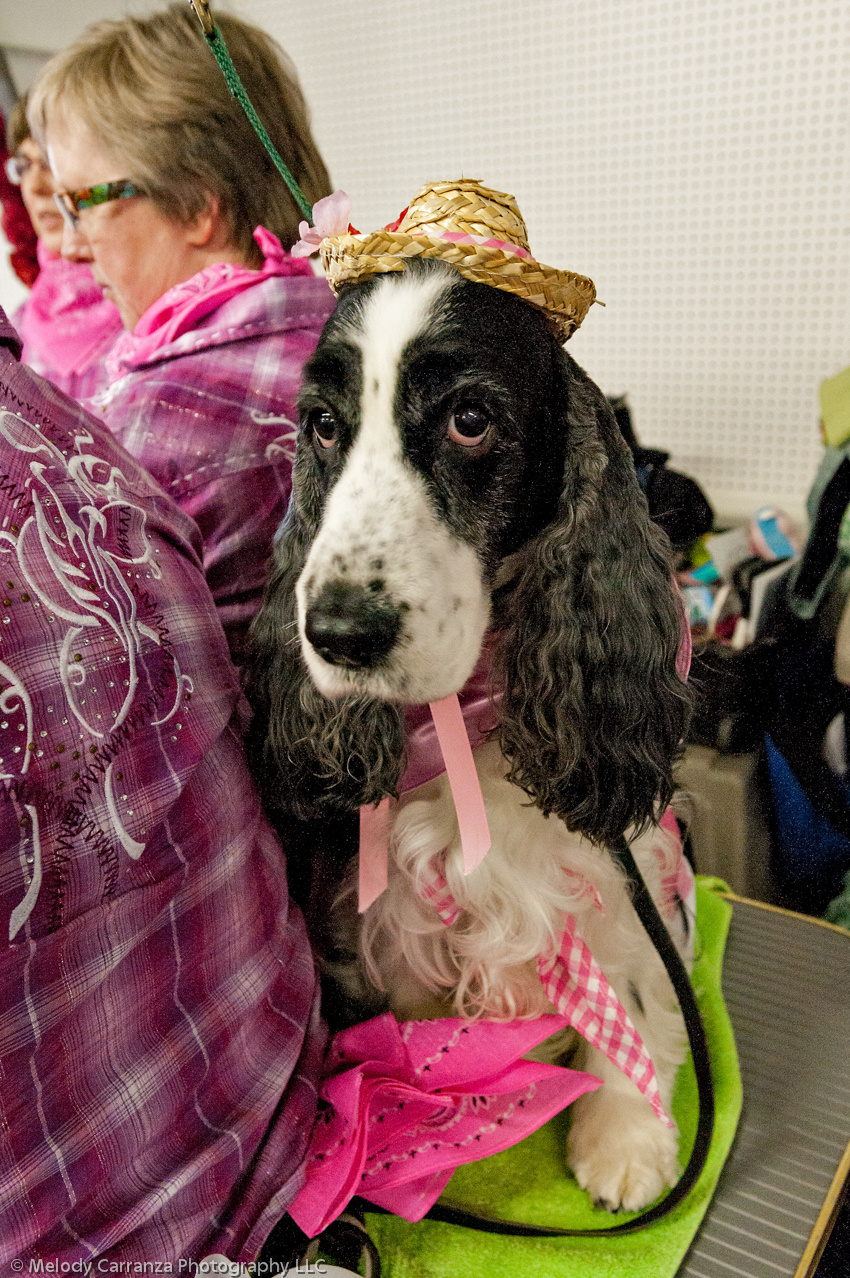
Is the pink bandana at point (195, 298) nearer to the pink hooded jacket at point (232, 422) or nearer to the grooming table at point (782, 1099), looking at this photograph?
the pink hooded jacket at point (232, 422)

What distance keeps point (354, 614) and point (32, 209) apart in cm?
151

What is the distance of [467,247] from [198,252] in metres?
0.76

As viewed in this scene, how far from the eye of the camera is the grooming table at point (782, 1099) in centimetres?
87

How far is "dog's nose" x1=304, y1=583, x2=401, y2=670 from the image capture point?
643 mm

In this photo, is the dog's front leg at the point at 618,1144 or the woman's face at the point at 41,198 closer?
the dog's front leg at the point at 618,1144

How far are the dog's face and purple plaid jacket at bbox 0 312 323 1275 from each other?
135 mm

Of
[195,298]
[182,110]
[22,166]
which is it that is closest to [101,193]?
[182,110]

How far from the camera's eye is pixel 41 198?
170 centimetres

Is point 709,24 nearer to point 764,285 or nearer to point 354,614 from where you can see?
point 764,285

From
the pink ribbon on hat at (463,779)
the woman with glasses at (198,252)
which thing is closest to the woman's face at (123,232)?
the woman with glasses at (198,252)

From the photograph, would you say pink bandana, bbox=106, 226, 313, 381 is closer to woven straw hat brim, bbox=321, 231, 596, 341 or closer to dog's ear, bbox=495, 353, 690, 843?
woven straw hat brim, bbox=321, 231, 596, 341

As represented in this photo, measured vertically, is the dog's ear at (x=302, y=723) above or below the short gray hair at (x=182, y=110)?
A: below

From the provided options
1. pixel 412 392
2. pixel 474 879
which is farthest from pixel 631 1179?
pixel 412 392

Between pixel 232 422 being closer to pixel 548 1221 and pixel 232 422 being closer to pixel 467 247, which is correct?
pixel 467 247
